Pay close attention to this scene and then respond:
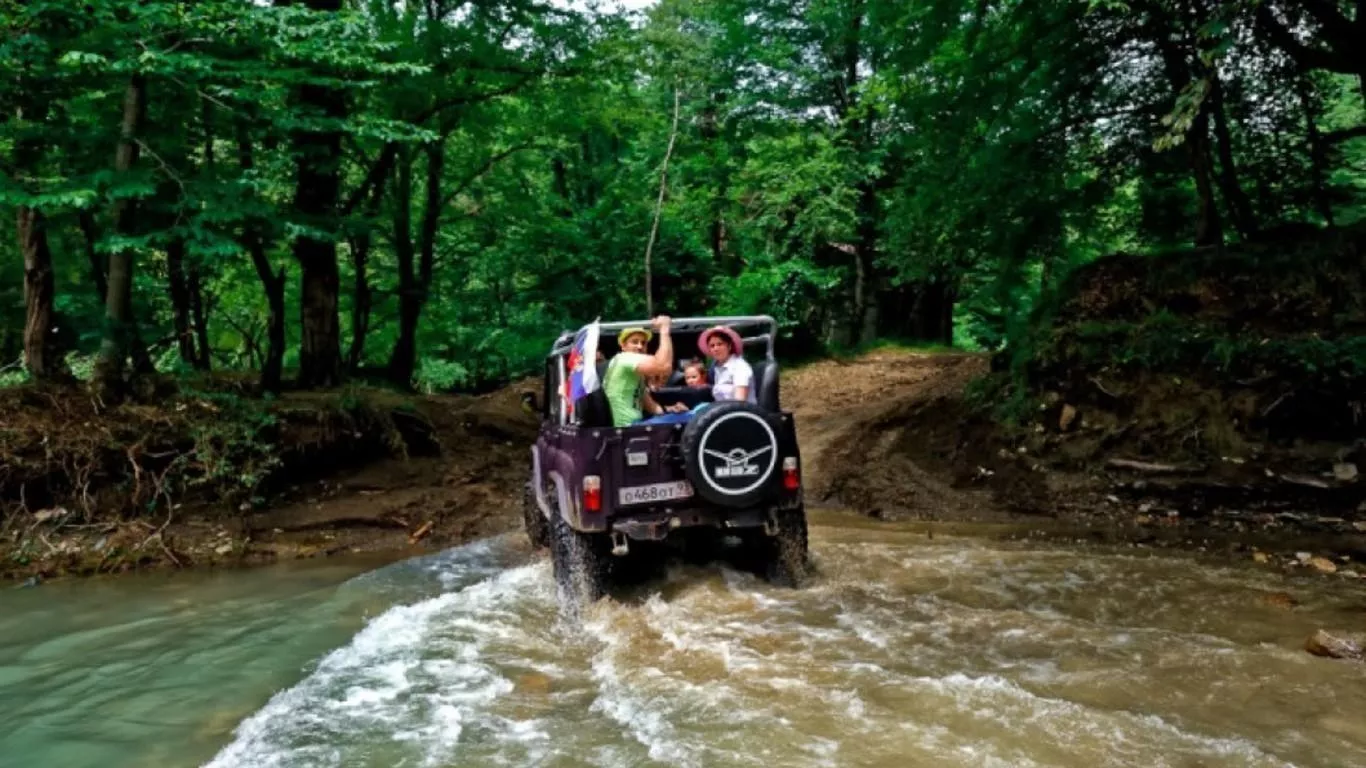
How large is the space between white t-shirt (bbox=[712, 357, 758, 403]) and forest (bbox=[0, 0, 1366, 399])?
4.10 metres

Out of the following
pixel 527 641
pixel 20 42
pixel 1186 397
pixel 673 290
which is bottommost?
pixel 527 641

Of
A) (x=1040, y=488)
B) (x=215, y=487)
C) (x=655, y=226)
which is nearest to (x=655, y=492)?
(x=1040, y=488)

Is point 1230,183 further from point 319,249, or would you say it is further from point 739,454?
point 319,249

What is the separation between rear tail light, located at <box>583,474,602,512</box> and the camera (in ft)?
17.6

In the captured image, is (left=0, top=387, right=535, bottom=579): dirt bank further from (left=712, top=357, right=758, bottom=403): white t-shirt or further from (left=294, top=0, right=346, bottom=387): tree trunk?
(left=712, top=357, right=758, bottom=403): white t-shirt

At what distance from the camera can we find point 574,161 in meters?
21.1

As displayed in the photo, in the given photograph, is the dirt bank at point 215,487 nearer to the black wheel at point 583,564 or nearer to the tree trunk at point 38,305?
the tree trunk at point 38,305

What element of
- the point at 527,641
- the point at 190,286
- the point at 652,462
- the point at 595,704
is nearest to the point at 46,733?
the point at 527,641

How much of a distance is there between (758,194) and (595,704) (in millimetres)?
16832

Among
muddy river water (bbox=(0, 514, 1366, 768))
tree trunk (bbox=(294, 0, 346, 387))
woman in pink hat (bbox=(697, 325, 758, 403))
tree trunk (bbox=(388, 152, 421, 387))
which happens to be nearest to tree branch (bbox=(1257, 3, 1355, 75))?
muddy river water (bbox=(0, 514, 1366, 768))

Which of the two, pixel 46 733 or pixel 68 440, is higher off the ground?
pixel 68 440

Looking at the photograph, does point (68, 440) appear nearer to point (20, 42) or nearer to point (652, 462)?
point (20, 42)

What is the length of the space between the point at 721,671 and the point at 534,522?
4065 mm

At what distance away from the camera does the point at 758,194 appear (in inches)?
776
